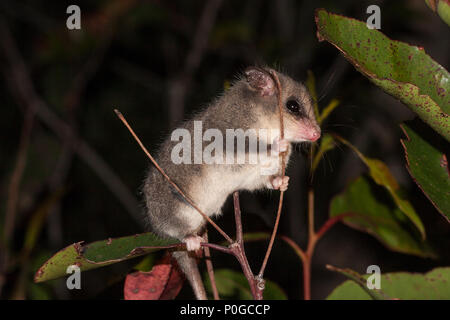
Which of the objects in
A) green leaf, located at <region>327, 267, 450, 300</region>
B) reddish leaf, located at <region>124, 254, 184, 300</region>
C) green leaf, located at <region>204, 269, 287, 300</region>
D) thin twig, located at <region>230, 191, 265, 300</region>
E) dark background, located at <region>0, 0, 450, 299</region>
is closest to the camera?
thin twig, located at <region>230, 191, 265, 300</region>

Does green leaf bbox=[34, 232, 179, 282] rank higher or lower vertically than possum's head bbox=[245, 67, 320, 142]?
lower

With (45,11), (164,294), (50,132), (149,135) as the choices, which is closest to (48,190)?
(50,132)

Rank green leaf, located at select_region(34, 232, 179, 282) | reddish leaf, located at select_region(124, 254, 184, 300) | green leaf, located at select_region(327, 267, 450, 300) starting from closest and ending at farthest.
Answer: green leaf, located at select_region(34, 232, 179, 282), green leaf, located at select_region(327, 267, 450, 300), reddish leaf, located at select_region(124, 254, 184, 300)


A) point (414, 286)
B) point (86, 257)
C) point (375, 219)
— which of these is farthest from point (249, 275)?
point (375, 219)

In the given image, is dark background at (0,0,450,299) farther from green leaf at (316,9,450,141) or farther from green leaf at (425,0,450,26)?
green leaf at (425,0,450,26)

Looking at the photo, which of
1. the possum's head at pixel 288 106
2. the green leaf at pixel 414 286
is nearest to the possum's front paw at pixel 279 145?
the possum's head at pixel 288 106

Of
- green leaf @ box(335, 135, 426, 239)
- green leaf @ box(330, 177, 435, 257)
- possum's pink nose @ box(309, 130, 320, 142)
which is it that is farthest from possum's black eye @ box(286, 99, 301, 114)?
green leaf @ box(330, 177, 435, 257)

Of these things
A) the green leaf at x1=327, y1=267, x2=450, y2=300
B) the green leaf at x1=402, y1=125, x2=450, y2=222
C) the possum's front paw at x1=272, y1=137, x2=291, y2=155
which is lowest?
the green leaf at x1=327, y1=267, x2=450, y2=300
